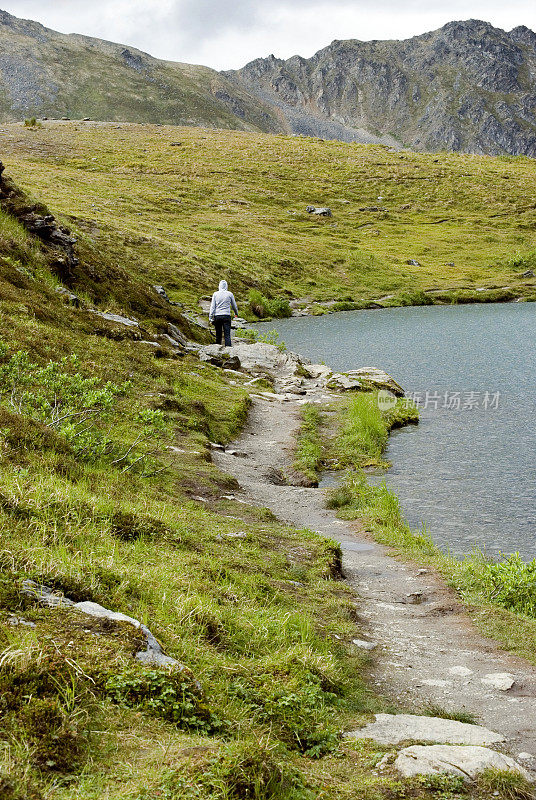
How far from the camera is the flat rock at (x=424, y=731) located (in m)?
5.73

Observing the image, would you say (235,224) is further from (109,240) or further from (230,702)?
(230,702)

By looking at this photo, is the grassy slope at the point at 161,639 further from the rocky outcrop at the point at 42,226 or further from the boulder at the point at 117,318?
the rocky outcrop at the point at 42,226

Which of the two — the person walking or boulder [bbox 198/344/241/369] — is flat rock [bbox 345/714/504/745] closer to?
boulder [bbox 198/344/241/369]

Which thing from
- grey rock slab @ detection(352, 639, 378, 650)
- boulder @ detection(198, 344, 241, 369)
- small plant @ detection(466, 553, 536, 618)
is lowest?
small plant @ detection(466, 553, 536, 618)

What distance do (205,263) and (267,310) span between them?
29.4ft

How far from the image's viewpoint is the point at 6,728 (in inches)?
154

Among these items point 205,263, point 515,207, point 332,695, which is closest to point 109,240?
point 205,263

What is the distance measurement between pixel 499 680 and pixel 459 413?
20085 millimetres

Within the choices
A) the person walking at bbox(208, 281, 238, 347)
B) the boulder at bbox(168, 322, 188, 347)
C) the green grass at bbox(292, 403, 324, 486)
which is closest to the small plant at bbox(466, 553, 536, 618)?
the green grass at bbox(292, 403, 324, 486)

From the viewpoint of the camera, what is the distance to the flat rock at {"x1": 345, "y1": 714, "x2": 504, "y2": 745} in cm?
573

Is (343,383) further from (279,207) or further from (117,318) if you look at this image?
(279,207)
